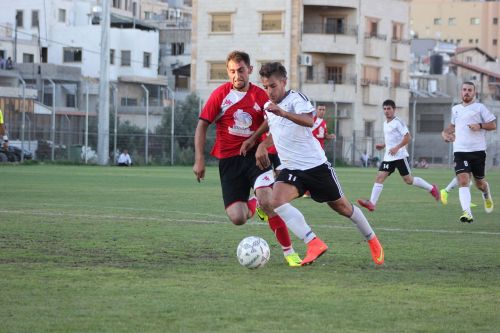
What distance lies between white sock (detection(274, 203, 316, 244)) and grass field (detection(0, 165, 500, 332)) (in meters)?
0.32

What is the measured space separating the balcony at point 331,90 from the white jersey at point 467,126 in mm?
54855

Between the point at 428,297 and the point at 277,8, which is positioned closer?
the point at 428,297

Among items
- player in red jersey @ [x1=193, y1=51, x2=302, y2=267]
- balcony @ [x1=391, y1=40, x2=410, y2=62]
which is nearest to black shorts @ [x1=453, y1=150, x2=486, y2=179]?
player in red jersey @ [x1=193, y1=51, x2=302, y2=267]

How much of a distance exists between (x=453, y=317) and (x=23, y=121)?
4283 centimetres

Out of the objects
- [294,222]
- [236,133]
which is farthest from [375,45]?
[294,222]

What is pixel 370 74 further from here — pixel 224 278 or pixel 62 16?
pixel 224 278

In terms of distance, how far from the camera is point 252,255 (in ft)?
32.4

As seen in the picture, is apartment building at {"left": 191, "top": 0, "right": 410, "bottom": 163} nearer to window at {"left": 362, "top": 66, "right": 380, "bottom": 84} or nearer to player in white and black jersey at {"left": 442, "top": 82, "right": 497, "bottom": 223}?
window at {"left": 362, "top": 66, "right": 380, "bottom": 84}

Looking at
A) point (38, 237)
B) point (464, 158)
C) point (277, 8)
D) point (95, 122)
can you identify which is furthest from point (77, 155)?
point (38, 237)

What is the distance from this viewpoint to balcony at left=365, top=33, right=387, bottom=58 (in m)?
74.4

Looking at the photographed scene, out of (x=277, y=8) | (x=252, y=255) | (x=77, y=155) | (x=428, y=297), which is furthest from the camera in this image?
(x=277, y=8)

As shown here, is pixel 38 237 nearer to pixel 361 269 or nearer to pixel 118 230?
pixel 118 230

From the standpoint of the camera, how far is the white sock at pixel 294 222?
34.4ft

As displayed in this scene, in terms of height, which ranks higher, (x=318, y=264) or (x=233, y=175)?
(x=233, y=175)
